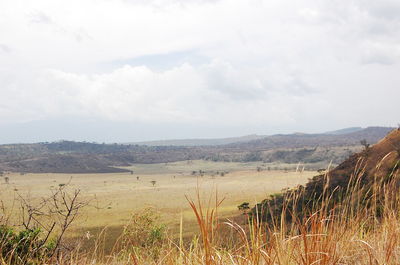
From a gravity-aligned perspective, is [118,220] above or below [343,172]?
below

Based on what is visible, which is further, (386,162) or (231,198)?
(231,198)

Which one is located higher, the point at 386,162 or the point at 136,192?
the point at 386,162

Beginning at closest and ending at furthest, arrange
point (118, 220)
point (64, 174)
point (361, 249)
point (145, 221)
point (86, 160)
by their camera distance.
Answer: point (361, 249) < point (145, 221) < point (118, 220) < point (64, 174) < point (86, 160)

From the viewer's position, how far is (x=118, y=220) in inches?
2189

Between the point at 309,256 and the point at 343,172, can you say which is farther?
the point at 343,172

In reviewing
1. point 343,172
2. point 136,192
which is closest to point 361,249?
point 343,172

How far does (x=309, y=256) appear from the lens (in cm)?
303

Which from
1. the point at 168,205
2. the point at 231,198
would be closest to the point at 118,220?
the point at 168,205

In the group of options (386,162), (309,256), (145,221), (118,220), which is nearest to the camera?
(309,256)

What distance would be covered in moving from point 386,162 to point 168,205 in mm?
→ 41083

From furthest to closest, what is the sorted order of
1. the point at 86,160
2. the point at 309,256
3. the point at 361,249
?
1. the point at 86,160
2. the point at 361,249
3. the point at 309,256

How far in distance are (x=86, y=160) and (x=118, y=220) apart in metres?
142

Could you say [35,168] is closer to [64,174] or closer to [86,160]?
[64,174]

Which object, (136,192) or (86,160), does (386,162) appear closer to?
(136,192)
